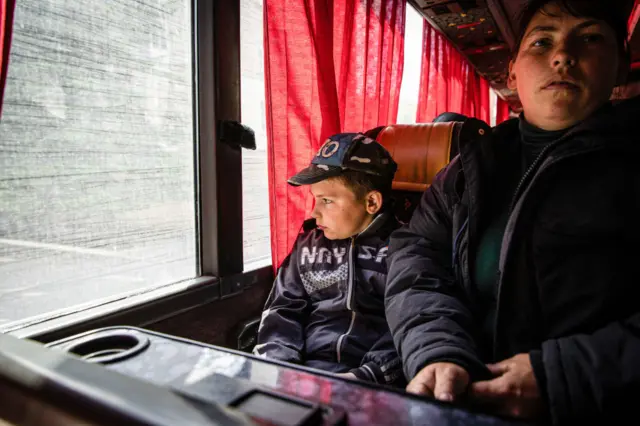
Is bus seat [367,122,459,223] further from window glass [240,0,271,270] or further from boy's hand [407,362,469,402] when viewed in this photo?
boy's hand [407,362,469,402]

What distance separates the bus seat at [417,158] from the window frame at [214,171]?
0.64m

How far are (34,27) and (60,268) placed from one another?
685 millimetres

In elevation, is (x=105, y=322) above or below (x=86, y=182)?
below

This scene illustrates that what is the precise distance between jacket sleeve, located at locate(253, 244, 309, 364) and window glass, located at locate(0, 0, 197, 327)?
39 centimetres

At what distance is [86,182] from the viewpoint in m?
1.29

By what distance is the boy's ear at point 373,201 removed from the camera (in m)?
1.53

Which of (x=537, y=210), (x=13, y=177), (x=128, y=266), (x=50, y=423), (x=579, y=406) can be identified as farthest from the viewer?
(x=128, y=266)

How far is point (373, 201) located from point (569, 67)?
0.75m

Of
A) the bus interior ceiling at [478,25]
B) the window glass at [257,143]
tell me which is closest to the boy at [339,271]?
the window glass at [257,143]

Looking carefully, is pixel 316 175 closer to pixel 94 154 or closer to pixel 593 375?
pixel 94 154

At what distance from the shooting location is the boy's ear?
1.53m

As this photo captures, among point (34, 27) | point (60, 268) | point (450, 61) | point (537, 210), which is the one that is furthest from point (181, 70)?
point (450, 61)

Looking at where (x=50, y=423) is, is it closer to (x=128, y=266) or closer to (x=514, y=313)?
(x=514, y=313)

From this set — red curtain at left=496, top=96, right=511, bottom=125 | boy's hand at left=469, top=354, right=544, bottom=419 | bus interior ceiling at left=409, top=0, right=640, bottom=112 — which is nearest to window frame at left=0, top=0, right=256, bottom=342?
boy's hand at left=469, top=354, right=544, bottom=419
